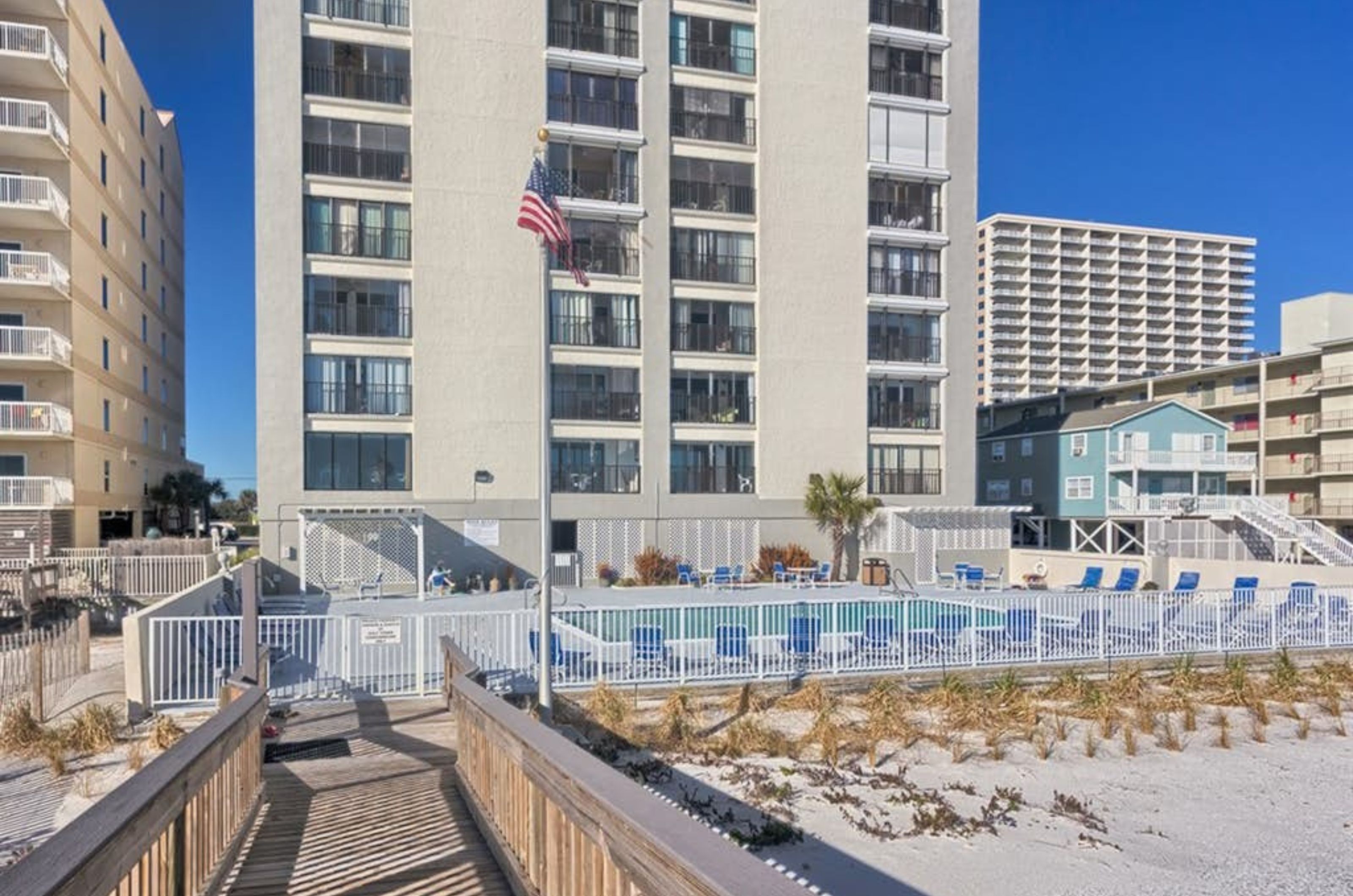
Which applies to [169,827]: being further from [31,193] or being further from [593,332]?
[31,193]

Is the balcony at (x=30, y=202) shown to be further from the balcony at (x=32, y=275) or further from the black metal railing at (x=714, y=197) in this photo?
the black metal railing at (x=714, y=197)

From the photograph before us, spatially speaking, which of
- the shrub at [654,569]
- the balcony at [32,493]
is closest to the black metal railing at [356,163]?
the balcony at [32,493]

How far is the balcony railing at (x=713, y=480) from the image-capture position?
101 feet

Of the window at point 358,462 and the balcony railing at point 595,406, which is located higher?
the balcony railing at point 595,406

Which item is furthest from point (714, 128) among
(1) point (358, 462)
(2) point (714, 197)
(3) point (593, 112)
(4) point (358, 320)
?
(1) point (358, 462)

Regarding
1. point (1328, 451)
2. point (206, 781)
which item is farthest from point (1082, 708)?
point (1328, 451)

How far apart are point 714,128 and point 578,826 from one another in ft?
104

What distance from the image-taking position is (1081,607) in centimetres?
1530

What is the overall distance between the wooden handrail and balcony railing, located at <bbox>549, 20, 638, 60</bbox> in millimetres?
29140

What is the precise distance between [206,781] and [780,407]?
28.0m

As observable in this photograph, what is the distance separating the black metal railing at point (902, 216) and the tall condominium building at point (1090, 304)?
73.5 m

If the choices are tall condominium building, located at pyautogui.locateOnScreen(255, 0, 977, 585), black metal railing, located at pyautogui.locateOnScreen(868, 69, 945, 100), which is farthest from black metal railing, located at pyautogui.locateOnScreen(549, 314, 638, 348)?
black metal railing, located at pyautogui.locateOnScreen(868, 69, 945, 100)

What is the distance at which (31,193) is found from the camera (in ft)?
91.2

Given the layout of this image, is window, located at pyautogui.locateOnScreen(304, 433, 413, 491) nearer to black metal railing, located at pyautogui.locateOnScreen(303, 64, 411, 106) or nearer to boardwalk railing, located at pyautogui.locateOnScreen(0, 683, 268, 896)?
black metal railing, located at pyautogui.locateOnScreen(303, 64, 411, 106)
